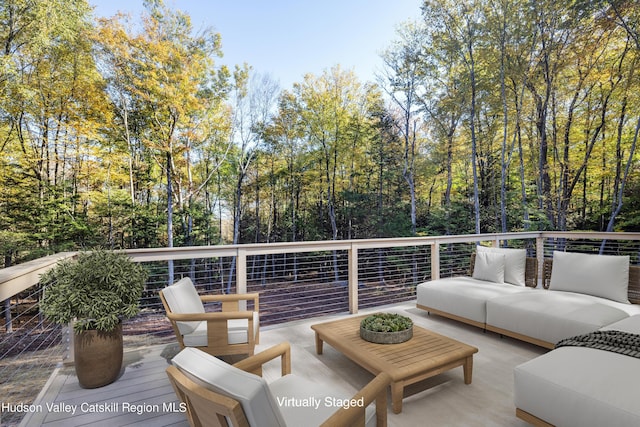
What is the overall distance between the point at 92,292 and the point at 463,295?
3.34 metres

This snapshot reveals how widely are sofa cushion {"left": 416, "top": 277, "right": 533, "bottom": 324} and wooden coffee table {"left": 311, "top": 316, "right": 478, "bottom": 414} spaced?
989mm

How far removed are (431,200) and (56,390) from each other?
10.2 metres

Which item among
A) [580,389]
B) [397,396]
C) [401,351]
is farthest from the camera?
[401,351]

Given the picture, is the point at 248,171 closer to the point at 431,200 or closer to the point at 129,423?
the point at 431,200

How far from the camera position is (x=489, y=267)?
3.79 meters

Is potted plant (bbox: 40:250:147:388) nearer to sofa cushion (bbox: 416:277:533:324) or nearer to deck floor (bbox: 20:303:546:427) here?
deck floor (bbox: 20:303:546:427)

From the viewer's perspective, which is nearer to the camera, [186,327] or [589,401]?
[589,401]

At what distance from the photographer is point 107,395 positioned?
216 cm

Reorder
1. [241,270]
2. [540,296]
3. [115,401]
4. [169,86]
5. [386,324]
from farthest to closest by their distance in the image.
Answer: [169,86]
[241,270]
[540,296]
[386,324]
[115,401]

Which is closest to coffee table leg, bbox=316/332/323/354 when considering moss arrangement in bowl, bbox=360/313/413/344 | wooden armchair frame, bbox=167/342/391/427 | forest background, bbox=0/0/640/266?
moss arrangement in bowl, bbox=360/313/413/344

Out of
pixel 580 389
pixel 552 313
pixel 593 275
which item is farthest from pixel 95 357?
pixel 593 275

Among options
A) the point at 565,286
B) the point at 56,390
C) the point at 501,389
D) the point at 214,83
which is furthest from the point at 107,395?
the point at 214,83

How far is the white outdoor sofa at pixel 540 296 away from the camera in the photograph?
259 cm

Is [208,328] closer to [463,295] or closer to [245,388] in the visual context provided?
[245,388]
